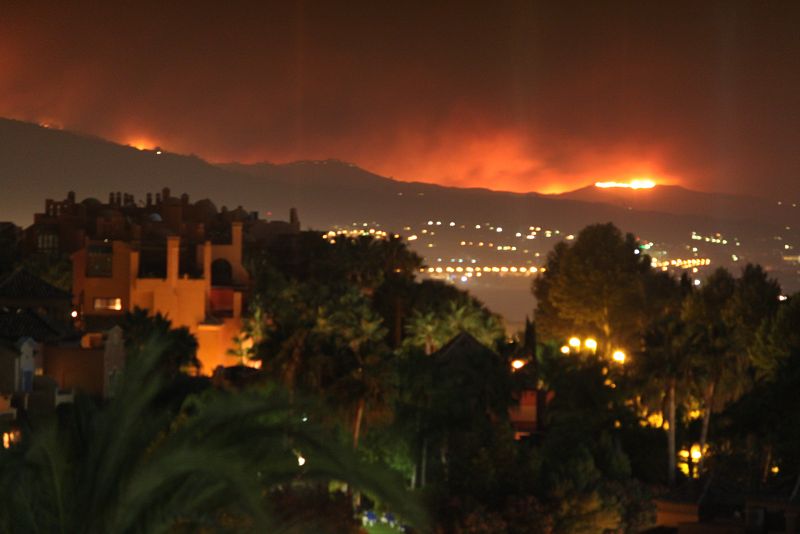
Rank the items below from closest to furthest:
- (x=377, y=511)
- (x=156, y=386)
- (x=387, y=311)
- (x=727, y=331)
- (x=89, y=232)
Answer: (x=156, y=386)
(x=377, y=511)
(x=727, y=331)
(x=387, y=311)
(x=89, y=232)

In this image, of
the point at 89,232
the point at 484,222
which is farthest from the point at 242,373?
the point at 484,222

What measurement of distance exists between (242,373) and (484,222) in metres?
133

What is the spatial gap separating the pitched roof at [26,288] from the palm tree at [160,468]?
35265mm

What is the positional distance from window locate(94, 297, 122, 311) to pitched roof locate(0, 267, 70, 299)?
8.75 m

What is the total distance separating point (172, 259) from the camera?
53062mm

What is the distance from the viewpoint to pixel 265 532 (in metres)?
8.07

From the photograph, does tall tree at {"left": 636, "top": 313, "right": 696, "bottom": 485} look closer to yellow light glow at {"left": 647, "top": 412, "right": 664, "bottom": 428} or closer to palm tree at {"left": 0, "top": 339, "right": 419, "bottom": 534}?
yellow light glow at {"left": 647, "top": 412, "right": 664, "bottom": 428}

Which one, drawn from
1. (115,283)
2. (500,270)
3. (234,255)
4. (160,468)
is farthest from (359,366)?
(500,270)

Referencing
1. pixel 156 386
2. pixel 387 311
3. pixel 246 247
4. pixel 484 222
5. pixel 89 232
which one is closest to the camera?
pixel 156 386

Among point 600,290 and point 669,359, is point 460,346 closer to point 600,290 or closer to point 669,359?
point 669,359

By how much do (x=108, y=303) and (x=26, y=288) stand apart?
→ 9.57 metres

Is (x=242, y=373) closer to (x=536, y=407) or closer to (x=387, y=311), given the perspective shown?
(x=536, y=407)

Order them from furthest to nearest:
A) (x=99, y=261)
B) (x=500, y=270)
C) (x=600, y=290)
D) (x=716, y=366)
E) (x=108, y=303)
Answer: (x=500, y=270) → (x=600, y=290) → (x=99, y=261) → (x=108, y=303) → (x=716, y=366)

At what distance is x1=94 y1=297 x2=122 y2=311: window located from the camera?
5316 centimetres
